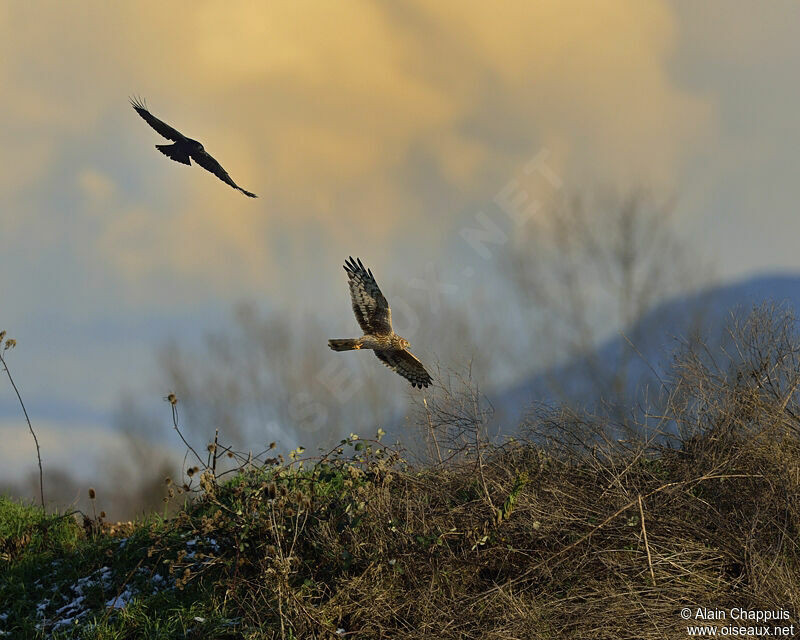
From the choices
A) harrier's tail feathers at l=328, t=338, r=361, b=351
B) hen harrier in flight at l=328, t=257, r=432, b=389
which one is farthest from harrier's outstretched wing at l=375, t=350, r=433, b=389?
harrier's tail feathers at l=328, t=338, r=361, b=351

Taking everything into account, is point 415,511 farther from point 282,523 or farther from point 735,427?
point 735,427

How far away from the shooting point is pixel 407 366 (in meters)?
8.90

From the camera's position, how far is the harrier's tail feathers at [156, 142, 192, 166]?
8.41 metres

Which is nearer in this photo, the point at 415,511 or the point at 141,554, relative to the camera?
the point at 415,511

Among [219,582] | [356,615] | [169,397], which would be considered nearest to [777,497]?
[356,615]

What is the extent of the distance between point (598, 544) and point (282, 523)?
98.0 inches

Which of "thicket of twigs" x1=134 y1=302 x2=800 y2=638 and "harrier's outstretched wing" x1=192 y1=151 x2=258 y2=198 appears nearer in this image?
"thicket of twigs" x1=134 y1=302 x2=800 y2=638

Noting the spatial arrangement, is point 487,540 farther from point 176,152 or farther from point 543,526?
point 176,152

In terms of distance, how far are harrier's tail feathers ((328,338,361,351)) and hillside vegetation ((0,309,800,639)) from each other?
917mm

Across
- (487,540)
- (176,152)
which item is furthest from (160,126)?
(487,540)

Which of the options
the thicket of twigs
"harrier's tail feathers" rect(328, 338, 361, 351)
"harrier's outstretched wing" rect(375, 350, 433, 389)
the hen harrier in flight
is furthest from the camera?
"harrier's outstretched wing" rect(375, 350, 433, 389)

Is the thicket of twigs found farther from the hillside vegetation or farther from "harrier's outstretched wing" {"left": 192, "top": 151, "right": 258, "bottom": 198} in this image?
"harrier's outstretched wing" {"left": 192, "top": 151, "right": 258, "bottom": 198}

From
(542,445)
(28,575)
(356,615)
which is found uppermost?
(542,445)

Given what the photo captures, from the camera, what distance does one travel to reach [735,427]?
7395mm
